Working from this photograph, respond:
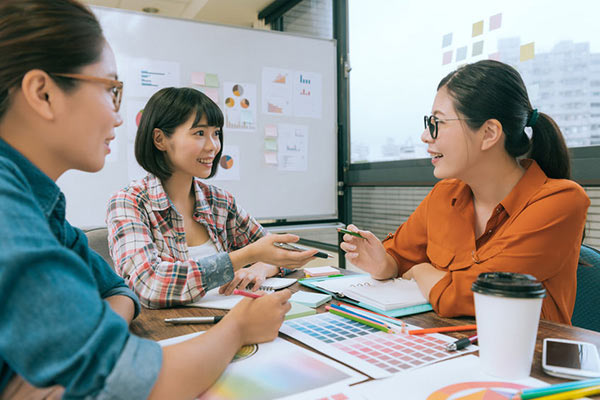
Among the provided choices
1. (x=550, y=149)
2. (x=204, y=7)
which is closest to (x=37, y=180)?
(x=550, y=149)

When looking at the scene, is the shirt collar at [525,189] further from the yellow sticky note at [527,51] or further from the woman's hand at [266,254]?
the yellow sticky note at [527,51]

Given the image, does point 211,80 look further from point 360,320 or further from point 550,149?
point 360,320

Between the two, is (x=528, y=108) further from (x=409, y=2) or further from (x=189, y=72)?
(x=189, y=72)

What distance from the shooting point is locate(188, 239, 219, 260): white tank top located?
4.77 feet

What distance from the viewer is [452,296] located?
927 millimetres

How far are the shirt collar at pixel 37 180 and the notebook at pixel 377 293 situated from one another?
66cm

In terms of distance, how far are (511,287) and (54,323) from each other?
0.56m

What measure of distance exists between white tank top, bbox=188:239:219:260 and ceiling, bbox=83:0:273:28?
3125mm

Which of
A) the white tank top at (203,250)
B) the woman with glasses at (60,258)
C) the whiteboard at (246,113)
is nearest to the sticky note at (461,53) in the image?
the whiteboard at (246,113)

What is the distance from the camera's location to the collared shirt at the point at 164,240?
1.05 meters

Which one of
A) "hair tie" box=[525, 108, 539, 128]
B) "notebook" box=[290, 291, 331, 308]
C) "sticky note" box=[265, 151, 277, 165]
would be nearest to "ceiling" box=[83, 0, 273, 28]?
"sticky note" box=[265, 151, 277, 165]

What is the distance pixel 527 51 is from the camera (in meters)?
2.01

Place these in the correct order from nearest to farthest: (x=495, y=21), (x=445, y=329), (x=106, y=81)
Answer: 1. (x=106, y=81)
2. (x=445, y=329)
3. (x=495, y=21)

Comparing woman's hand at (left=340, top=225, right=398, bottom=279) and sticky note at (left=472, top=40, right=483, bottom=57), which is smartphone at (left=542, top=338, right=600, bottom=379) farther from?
sticky note at (left=472, top=40, right=483, bottom=57)
